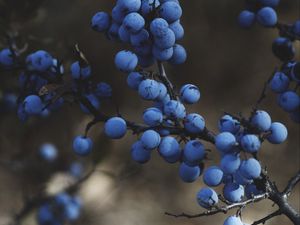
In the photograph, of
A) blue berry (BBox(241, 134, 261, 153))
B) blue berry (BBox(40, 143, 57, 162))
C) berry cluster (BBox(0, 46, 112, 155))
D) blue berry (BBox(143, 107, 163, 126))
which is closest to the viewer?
blue berry (BBox(241, 134, 261, 153))

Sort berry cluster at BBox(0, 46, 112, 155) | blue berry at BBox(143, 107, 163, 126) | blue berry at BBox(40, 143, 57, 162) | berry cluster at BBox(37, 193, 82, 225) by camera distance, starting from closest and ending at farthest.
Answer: blue berry at BBox(143, 107, 163, 126) < berry cluster at BBox(0, 46, 112, 155) < berry cluster at BBox(37, 193, 82, 225) < blue berry at BBox(40, 143, 57, 162)

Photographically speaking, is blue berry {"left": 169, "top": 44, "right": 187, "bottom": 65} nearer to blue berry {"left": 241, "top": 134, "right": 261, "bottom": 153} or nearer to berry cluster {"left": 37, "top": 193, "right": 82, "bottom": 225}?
blue berry {"left": 241, "top": 134, "right": 261, "bottom": 153}

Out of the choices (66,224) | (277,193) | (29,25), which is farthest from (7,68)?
(66,224)

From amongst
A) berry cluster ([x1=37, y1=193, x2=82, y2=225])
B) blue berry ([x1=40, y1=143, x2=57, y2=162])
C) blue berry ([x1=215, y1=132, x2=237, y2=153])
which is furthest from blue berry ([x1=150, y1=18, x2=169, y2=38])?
blue berry ([x1=40, y1=143, x2=57, y2=162])

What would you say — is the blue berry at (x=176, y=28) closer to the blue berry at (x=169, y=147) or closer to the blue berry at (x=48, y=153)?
the blue berry at (x=169, y=147)

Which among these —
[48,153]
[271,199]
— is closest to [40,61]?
[271,199]

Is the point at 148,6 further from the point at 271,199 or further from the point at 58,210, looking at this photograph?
the point at 58,210

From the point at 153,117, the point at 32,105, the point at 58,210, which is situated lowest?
the point at 58,210
